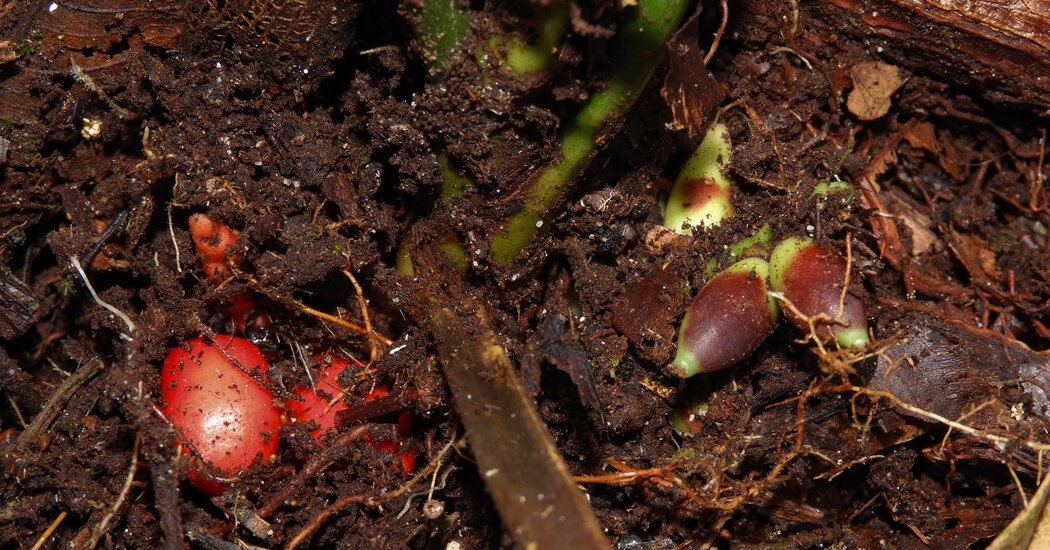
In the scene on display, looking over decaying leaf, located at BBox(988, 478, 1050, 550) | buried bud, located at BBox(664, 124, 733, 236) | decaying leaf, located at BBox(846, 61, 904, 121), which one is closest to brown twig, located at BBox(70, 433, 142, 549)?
buried bud, located at BBox(664, 124, 733, 236)

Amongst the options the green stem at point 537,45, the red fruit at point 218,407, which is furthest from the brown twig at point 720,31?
the red fruit at point 218,407

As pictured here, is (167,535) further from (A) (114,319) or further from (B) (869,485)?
(B) (869,485)

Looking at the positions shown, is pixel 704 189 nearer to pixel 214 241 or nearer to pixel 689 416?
pixel 689 416

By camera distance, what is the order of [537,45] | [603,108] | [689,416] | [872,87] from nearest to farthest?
[537,45] < [603,108] < [689,416] < [872,87]

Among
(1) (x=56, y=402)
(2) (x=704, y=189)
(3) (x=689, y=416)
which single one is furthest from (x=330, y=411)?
(2) (x=704, y=189)

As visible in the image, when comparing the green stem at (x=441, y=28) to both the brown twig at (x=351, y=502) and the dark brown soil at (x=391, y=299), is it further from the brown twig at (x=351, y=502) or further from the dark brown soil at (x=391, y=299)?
the brown twig at (x=351, y=502)

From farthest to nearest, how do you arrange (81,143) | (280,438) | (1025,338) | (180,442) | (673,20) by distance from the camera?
(1025,338) < (81,143) < (280,438) < (180,442) < (673,20)

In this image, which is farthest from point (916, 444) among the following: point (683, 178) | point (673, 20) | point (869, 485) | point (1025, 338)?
point (673, 20)
